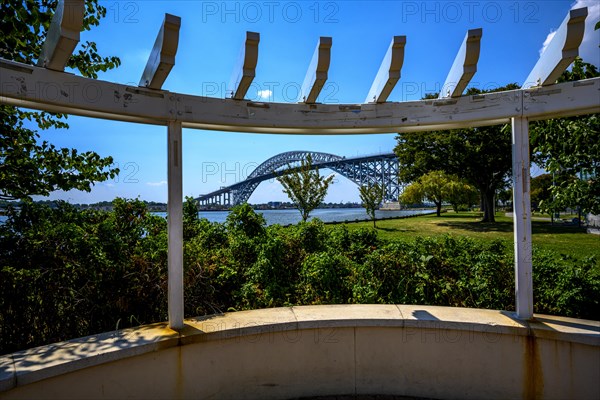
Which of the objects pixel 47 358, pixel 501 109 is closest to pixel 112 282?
pixel 47 358

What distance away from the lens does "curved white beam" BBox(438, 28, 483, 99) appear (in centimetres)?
217

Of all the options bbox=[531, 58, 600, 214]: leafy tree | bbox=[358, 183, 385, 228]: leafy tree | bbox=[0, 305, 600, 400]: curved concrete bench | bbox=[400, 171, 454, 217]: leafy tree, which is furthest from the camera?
bbox=[400, 171, 454, 217]: leafy tree

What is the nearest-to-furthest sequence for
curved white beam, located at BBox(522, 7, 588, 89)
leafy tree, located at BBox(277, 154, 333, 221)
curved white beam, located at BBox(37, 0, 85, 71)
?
curved white beam, located at BBox(37, 0, 85, 71) → curved white beam, located at BBox(522, 7, 588, 89) → leafy tree, located at BBox(277, 154, 333, 221)

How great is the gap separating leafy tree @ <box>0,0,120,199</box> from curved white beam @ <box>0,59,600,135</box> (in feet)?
5.56

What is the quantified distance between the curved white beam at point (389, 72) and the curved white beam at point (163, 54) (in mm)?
1364

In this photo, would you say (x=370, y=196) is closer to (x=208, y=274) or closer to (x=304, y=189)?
(x=304, y=189)

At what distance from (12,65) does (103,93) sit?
16.7 inches

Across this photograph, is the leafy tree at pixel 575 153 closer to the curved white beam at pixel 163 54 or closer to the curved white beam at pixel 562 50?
the curved white beam at pixel 562 50

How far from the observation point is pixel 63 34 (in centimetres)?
174

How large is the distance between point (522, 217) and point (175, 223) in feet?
8.08

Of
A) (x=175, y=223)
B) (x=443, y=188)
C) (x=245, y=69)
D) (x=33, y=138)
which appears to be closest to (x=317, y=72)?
(x=245, y=69)

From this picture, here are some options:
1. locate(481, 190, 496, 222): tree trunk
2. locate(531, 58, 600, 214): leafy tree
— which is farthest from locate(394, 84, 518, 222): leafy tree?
locate(531, 58, 600, 214): leafy tree

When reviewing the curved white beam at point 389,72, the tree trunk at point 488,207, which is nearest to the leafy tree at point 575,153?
the curved white beam at point 389,72

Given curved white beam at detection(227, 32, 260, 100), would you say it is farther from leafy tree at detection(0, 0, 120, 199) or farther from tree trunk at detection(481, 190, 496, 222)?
tree trunk at detection(481, 190, 496, 222)
